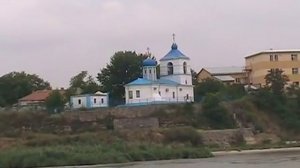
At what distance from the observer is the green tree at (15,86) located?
3290 inches

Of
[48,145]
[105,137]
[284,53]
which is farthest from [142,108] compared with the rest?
[284,53]

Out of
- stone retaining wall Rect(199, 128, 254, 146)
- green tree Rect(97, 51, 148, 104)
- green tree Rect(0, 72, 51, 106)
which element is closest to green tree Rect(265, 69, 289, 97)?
stone retaining wall Rect(199, 128, 254, 146)

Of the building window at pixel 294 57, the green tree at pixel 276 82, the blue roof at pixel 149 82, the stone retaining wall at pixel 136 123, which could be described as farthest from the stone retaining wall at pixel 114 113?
the building window at pixel 294 57

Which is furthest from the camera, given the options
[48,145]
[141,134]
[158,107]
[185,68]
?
[185,68]

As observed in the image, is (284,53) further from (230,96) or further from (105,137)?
(105,137)

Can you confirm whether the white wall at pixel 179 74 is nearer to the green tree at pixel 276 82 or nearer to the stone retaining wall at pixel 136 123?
the green tree at pixel 276 82

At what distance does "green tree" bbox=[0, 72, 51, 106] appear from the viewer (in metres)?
83.6

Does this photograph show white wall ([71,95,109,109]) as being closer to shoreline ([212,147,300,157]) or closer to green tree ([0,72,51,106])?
green tree ([0,72,51,106])

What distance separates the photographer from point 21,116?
64.0m

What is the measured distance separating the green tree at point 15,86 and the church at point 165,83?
17823 millimetres

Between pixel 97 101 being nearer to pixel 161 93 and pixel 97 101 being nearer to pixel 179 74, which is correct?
pixel 161 93

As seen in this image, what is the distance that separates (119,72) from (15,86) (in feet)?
48.2

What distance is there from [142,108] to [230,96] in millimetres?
8895

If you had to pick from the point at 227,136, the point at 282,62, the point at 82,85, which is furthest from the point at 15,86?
the point at 227,136
